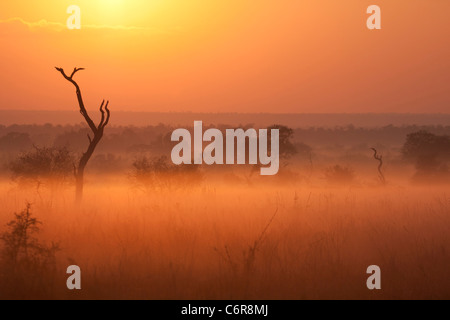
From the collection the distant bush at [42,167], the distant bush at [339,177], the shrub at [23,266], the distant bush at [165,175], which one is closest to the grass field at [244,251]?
the shrub at [23,266]

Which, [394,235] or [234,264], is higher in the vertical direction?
[394,235]

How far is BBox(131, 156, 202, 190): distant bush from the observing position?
2336 centimetres

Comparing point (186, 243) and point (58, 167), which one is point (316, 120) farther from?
point (186, 243)

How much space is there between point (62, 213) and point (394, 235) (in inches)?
267

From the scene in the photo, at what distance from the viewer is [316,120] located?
587 ft

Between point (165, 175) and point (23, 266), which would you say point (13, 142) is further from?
point (23, 266)

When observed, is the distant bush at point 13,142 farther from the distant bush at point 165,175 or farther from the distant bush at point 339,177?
the distant bush at point 165,175

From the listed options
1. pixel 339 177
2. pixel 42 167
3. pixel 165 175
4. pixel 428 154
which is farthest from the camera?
pixel 428 154

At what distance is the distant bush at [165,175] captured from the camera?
23.4 meters

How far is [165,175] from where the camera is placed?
23781 mm

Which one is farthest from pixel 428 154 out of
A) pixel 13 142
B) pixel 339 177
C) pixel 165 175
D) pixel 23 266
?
pixel 13 142

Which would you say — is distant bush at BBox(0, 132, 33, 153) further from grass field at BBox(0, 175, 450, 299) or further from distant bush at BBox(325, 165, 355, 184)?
grass field at BBox(0, 175, 450, 299)
